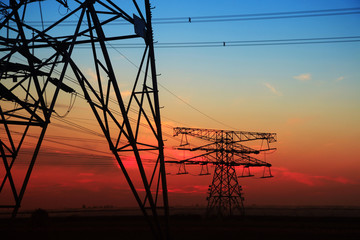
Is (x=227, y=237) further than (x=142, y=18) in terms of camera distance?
Yes

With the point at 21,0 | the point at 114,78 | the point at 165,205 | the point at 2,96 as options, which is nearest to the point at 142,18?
the point at 114,78

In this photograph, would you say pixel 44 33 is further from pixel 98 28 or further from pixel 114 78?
pixel 114 78

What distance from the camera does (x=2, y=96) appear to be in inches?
773

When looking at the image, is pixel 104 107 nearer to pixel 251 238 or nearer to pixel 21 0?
pixel 21 0

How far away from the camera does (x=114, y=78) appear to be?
16.8 metres

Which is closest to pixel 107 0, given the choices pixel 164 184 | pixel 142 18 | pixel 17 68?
pixel 142 18

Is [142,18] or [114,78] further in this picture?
[142,18]

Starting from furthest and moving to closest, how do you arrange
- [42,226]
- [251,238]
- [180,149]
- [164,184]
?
[180,149]
[42,226]
[251,238]
[164,184]

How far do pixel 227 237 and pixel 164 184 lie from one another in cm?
1314

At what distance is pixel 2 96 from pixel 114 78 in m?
6.82

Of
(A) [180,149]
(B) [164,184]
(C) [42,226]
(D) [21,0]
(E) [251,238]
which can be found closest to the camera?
(D) [21,0]

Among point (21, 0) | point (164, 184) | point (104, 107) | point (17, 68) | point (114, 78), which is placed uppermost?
point (21, 0)

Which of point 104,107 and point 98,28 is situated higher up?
point 98,28

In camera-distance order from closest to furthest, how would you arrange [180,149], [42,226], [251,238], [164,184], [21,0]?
1. [21,0]
2. [164,184]
3. [251,238]
4. [42,226]
5. [180,149]
